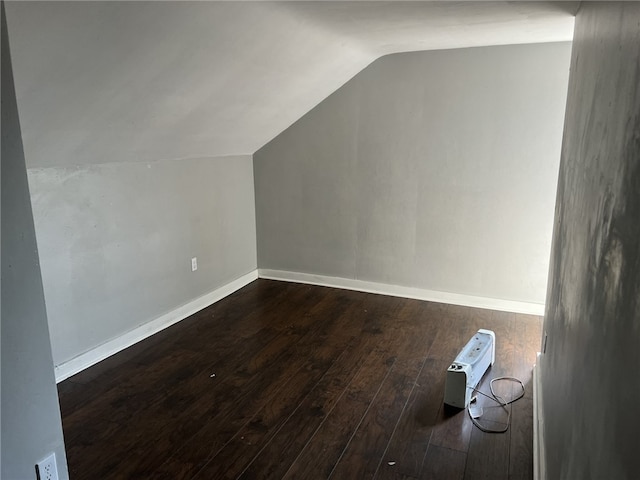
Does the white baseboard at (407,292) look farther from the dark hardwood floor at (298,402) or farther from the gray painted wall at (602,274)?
the gray painted wall at (602,274)

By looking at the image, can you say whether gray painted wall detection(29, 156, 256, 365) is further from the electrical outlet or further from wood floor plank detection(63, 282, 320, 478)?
the electrical outlet

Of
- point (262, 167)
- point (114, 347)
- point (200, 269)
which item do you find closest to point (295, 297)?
point (200, 269)

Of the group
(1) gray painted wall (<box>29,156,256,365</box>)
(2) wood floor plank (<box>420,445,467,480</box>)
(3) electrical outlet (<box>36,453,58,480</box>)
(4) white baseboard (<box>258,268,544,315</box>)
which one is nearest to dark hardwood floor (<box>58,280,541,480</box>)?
(2) wood floor plank (<box>420,445,467,480</box>)

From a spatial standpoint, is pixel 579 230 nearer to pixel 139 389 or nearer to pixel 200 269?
pixel 139 389

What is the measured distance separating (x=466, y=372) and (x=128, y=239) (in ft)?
7.07

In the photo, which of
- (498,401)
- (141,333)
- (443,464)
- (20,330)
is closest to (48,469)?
(20,330)

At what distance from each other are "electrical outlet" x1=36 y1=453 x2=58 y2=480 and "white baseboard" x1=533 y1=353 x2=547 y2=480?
5.50ft

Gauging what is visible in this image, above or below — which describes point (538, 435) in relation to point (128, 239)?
below

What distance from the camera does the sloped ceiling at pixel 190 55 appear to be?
1.73m

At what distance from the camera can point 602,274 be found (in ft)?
3.59

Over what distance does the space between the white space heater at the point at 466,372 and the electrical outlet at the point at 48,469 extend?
67.8 inches

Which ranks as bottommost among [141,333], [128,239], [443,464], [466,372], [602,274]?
[443,464]

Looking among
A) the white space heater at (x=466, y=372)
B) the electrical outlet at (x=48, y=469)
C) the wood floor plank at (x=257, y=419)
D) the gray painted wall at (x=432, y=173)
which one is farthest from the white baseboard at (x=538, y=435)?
the electrical outlet at (x=48, y=469)

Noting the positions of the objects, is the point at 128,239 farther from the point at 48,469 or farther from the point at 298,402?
the point at 48,469
